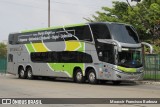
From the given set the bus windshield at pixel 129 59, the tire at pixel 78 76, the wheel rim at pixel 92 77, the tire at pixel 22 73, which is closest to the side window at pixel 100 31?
the bus windshield at pixel 129 59

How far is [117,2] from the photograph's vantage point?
4934 centimetres

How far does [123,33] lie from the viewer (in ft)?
86.0

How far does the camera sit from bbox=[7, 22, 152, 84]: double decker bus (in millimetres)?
25734

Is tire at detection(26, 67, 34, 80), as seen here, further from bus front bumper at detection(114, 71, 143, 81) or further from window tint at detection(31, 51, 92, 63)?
bus front bumper at detection(114, 71, 143, 81)

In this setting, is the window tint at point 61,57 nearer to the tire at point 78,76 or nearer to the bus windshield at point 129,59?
the tire at point 78,76

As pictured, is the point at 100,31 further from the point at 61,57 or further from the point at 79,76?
the point at 61,57

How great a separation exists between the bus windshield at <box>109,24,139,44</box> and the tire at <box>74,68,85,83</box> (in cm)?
396

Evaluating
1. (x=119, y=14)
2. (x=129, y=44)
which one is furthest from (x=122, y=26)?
(x=119, y=14)

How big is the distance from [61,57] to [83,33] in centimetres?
310

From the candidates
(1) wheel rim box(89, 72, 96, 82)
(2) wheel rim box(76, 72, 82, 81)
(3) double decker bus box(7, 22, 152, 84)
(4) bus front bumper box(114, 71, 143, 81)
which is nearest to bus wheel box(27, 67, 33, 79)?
(3) double decker bus box(7, 22, 152, 84)

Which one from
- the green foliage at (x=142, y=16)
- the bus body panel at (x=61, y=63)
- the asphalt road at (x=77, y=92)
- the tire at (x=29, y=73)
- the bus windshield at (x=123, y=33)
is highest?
the green foliage at (x=142, y=16)

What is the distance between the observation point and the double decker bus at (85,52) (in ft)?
84.4

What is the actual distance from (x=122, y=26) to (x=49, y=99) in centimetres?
1135

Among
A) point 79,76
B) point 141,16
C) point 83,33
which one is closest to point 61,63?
point 79,76
